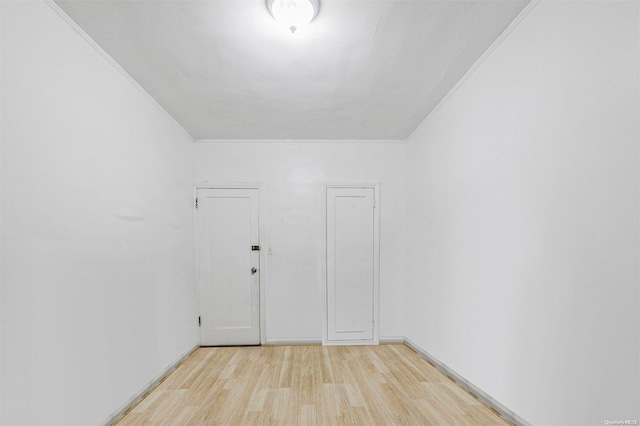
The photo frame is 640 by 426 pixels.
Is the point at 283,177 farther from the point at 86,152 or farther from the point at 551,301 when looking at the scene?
the point at 551,301

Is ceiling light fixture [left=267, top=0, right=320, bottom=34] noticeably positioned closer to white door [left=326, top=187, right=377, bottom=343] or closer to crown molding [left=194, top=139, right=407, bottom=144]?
crown molding [left=194, top=139, right=407, bottom=144]

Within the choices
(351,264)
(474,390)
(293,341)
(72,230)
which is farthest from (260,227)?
(474,390)

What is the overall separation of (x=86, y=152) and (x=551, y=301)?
9.93ft

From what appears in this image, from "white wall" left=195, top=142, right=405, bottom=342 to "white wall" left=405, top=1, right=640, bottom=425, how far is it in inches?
49.7

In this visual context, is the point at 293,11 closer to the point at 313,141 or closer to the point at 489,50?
the point at 489,50

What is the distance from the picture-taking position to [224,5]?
5.67ft

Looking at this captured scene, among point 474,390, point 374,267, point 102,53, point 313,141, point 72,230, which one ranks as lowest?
point 474,390

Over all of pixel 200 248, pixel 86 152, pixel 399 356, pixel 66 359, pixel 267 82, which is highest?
pixel 267 82

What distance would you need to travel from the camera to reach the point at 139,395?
2.54 meters

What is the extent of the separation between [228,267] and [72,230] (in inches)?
88.8

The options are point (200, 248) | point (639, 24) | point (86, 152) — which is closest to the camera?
point (639, 24)

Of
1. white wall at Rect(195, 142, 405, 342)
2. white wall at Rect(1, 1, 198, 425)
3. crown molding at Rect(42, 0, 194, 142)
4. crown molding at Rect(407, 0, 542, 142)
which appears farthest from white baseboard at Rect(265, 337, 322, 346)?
crown molding at Rect(407, 0, 542, 142)

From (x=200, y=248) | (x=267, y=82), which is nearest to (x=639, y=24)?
(x=267, y=82)

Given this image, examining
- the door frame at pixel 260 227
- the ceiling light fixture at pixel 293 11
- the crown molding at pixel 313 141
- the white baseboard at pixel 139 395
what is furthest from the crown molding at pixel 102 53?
the white baseboard at pixel 139 395
